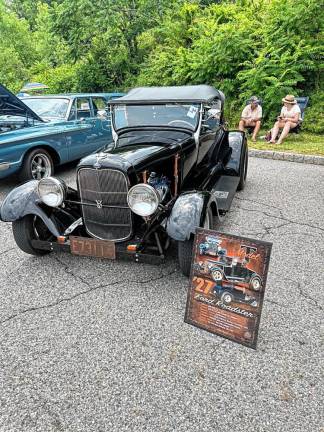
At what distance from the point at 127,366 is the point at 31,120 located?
5351 millimetres

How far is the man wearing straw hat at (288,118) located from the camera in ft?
27.6

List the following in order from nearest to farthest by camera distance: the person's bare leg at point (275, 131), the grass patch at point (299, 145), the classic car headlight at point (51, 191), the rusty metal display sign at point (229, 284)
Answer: the rusty metal display sign at point (229, 284), the classic car headlight at point (51, 191), the grass patch at point (299, 145), the person's bare leg at point (275, 131)

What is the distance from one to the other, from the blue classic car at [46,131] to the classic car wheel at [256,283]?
3.80 m

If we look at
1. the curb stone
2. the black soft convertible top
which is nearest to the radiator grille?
the black soft convertible top

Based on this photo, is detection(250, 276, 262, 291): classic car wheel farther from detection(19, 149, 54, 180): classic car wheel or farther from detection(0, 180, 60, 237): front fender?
detection(19, 149, 54, 180): classic car wheel

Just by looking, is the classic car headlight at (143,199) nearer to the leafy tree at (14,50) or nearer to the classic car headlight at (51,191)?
the classic car headlight at (51,191)

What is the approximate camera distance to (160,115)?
416 cm

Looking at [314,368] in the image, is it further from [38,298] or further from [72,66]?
[72,66]

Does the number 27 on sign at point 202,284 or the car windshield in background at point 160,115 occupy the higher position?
the car windshield in background at point 160,115

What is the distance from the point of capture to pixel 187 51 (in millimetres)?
12516

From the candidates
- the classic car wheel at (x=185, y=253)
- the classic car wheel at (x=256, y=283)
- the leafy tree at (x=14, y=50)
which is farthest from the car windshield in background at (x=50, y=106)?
the leafy tree at (x=14, y=50)

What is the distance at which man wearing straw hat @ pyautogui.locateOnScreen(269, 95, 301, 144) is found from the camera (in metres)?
8.41

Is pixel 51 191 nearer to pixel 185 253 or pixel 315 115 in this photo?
pixel 185 253

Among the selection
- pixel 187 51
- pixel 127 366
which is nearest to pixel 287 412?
pixel 127 366
